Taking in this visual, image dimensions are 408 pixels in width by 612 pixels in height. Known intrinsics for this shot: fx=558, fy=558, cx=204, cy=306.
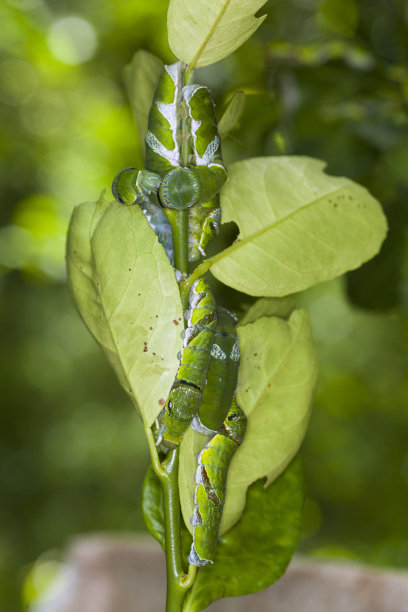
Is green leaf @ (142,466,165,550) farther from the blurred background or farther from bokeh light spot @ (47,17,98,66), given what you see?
bokeh light spot @ (47,17,98,66)

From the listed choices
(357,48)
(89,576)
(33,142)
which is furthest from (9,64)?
(89,576)

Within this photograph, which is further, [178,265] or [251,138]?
[251,138]

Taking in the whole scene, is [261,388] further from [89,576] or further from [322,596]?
[89,576]

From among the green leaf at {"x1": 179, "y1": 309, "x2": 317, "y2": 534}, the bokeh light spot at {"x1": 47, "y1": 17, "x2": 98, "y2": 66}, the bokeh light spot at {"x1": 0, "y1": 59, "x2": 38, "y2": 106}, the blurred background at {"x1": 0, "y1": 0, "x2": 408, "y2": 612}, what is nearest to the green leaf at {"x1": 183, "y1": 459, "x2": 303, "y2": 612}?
the green leaf at {"x1": 179, "y1": 309, "x2": 317, "y2": 534}

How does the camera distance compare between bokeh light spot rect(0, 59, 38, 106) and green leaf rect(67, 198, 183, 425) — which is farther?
bokeh light spot rect(0, 59, 38, 106)

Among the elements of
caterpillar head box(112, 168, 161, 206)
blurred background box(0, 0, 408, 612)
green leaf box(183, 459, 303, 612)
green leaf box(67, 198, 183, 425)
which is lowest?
blurred background box(0, 0, 408, 612)

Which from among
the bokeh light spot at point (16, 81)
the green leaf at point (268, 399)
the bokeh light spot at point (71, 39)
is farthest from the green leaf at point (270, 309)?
the bokeh light spot at point (16, 81)
